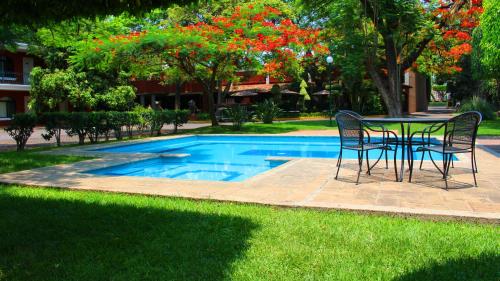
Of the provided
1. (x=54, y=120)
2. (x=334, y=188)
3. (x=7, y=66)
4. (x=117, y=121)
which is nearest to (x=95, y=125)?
(x=117, y=121)

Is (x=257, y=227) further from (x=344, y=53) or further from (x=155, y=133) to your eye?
(x=344, y=53)

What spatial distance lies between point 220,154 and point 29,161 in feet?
17.5

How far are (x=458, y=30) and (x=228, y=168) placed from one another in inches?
610

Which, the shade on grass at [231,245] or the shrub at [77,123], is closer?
the shade on grass at [231,245]

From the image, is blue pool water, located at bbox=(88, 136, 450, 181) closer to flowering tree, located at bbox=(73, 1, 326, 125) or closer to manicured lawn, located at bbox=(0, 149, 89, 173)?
manicured lawn, located at bbox=(0, 149, 89, 173)

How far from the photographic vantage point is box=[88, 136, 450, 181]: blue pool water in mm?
9023

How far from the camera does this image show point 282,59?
18.6m

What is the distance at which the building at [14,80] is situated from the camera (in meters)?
29.5

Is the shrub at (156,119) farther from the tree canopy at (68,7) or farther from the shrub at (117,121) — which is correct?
the tree canopy at (68,7)

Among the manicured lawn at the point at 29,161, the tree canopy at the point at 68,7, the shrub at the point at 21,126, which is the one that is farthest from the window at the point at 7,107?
the tree canopy at the point at 68,7

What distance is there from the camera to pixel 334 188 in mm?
5758

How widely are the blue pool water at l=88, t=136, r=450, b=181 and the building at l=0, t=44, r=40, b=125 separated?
19.1 metres

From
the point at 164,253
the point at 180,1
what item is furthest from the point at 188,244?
the point at 180,1

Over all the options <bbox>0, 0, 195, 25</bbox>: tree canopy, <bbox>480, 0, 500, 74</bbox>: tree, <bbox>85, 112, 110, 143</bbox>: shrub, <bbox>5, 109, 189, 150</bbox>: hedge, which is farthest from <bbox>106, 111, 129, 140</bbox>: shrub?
<bbox>480, 0, 500, 74</bbox>: tree
